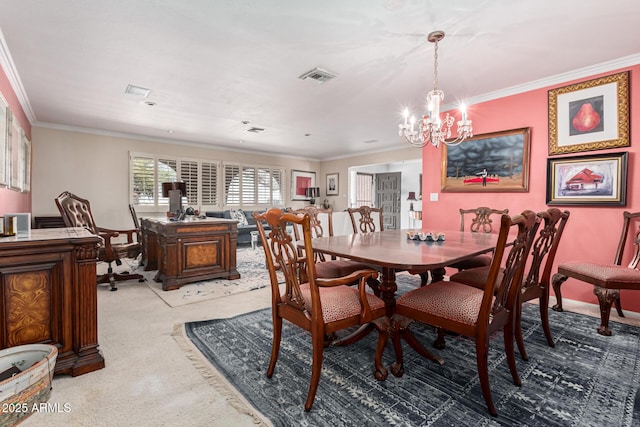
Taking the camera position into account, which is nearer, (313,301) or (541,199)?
(313,301)

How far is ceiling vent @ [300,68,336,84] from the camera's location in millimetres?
3141

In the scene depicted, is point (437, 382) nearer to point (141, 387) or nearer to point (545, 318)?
point (545, 318)

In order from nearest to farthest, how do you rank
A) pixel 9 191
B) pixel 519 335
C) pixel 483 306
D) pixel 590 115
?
pixel 483 306 < pixel 519 335 < pixel 590 115 < pixel 9 191

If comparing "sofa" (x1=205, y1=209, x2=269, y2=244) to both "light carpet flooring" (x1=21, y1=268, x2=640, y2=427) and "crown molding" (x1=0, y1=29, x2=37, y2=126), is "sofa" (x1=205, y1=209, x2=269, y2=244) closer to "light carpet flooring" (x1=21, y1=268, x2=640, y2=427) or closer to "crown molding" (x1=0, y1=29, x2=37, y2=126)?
"crown molding" (x1=0, y1=29, x2=37, y2=126)

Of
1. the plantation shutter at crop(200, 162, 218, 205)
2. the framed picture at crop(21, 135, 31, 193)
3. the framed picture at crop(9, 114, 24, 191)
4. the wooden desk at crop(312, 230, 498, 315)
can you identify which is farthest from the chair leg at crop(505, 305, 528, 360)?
the plantation shutter at crop(200, 162, 218, 205)

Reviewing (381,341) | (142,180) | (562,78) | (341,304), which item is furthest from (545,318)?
(142,180)

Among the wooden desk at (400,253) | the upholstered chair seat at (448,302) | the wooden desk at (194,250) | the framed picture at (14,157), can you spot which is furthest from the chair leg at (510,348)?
the framed picture at (14,157)

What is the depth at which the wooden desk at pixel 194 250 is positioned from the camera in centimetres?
360

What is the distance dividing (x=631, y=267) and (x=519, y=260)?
6.65 feet

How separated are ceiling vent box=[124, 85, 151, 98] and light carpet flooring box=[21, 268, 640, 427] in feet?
8.53

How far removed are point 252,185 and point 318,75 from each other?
5339mm

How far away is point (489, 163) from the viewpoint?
3.78 meters

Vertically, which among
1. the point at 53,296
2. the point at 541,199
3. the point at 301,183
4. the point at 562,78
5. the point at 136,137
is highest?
the point at 136,137

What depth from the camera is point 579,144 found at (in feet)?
10.2
